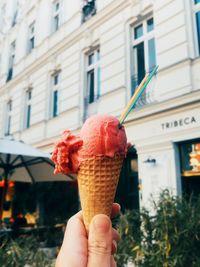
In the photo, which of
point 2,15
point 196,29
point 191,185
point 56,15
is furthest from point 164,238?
point 2,15

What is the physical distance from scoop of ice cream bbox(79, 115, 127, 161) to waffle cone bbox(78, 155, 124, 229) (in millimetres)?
A: 38

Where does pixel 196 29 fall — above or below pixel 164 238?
above

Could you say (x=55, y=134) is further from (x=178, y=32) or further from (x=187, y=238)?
(x=187, y=238)

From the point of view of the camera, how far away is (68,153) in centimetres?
185

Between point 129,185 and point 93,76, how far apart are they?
12.9 ft

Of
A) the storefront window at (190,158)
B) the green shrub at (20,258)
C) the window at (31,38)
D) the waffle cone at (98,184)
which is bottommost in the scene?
the green shrub at (20,258)

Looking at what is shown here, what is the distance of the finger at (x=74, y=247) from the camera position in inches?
60.6

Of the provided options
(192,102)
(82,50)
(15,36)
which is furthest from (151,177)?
(15,36)

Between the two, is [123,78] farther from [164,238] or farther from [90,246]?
[90,246]

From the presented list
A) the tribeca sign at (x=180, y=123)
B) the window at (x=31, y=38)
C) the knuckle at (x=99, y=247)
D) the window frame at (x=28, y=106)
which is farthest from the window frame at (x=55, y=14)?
the knuckle at (x=99, y=247)

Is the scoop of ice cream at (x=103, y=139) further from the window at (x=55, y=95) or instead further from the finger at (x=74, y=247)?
the window at (x=55, y=95)

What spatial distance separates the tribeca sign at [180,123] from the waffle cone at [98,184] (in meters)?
4.92

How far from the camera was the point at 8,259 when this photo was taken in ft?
10.3

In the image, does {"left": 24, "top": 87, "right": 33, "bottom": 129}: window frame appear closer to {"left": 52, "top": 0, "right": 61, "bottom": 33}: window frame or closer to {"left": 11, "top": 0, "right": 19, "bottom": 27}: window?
{"left": 52, "top": 0, "right": 61, "bottom": 33}: window frame
